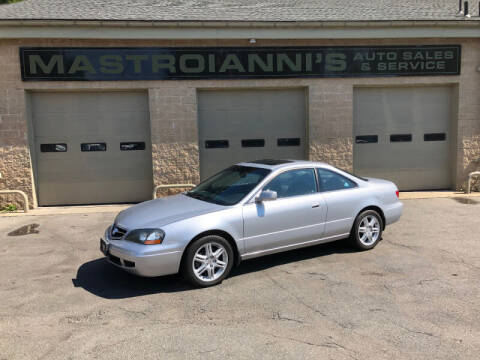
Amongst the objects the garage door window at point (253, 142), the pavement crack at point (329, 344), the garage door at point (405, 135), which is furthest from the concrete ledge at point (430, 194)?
the pavement crack at point (329, 344)

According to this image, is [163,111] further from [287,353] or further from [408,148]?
[287,353]

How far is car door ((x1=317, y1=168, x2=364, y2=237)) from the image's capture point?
19.1 feet

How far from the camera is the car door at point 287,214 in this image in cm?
519

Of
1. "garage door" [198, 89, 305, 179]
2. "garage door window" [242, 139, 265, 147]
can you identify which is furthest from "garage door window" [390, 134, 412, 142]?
"garage door window" [242, 139, 265, 147]

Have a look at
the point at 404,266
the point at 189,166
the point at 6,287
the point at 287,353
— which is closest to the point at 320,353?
the point at 287,353

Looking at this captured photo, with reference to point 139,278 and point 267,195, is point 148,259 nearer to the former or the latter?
point 139,278

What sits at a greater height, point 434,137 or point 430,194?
point 434,137

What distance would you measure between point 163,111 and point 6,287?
602 cm

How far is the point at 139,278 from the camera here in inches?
205

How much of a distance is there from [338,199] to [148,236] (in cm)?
279

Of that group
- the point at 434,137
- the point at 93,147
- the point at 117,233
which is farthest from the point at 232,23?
the point at 117,233

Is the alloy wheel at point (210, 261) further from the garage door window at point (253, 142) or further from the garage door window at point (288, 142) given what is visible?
the garage door window at point (288, 142)

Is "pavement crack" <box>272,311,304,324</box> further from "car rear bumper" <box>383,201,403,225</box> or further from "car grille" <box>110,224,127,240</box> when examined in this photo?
"car rear bumper" <box>383,201,403,225</box>

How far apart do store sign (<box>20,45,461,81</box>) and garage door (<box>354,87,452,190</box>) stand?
682 millimetres
